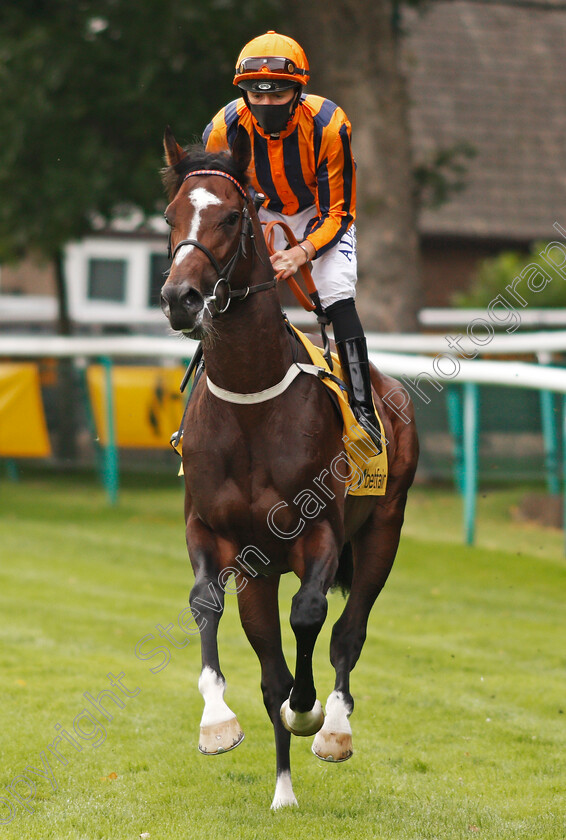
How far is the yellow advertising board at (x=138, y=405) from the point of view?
39.2ft

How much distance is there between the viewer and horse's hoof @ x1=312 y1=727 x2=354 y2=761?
425 cm

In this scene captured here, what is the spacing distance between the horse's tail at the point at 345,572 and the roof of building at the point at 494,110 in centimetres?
1659

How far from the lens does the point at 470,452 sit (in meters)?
9.33

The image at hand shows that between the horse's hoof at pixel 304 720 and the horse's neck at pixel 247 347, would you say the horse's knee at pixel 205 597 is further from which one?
the horse's neck at pixel 247 347

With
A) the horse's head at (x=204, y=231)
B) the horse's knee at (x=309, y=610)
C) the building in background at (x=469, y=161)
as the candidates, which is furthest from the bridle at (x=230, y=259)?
the building in background at (x=469, y=161)

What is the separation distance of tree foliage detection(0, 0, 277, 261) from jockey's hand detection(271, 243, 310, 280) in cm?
945

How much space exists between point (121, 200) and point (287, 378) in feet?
34.8

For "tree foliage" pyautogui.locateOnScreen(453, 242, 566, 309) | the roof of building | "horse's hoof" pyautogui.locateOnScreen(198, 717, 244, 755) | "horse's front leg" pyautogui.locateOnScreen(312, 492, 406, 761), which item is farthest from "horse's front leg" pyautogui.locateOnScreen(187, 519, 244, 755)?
the roof of building

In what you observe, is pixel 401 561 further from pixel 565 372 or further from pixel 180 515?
pixel 180 515

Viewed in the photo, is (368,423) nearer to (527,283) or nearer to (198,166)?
(198,166)

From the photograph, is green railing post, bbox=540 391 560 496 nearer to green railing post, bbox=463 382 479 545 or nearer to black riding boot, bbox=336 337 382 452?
green railing post, bbox=463 382 479 545

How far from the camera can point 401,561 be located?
930cm

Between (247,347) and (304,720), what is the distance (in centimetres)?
131

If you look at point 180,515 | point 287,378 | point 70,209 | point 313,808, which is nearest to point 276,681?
point 313,808
